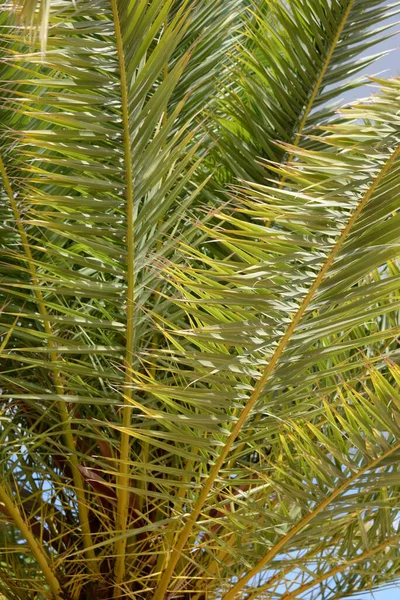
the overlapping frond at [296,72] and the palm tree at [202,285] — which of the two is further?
the overlapping frond at [296,72]

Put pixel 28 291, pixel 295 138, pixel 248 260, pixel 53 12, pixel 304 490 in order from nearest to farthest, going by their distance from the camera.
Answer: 1. pixel 53 12
2. pixel 248 260
3. pixel 304 490
4. pixel 28 291
5. pixel 295 138

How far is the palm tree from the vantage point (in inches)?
45.5

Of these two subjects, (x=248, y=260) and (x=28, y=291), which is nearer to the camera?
(x=248, y=260)

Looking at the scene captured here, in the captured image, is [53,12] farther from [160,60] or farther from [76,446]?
[76,446]

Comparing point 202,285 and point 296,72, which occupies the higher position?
point 296,72

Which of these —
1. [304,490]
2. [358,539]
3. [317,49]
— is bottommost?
[358,539]

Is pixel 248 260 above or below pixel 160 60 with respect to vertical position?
below

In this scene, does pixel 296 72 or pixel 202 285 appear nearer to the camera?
pixel 202 285

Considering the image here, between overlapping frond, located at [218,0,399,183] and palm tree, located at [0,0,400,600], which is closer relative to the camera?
palm tree, located at [0,0,400,600]

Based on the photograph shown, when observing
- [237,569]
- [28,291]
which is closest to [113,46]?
[28,291]

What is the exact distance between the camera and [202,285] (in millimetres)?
1191

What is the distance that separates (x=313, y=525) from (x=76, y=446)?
0.59m

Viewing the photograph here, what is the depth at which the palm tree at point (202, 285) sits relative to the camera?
45.5 inches

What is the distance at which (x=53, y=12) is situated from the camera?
3.74 ft
